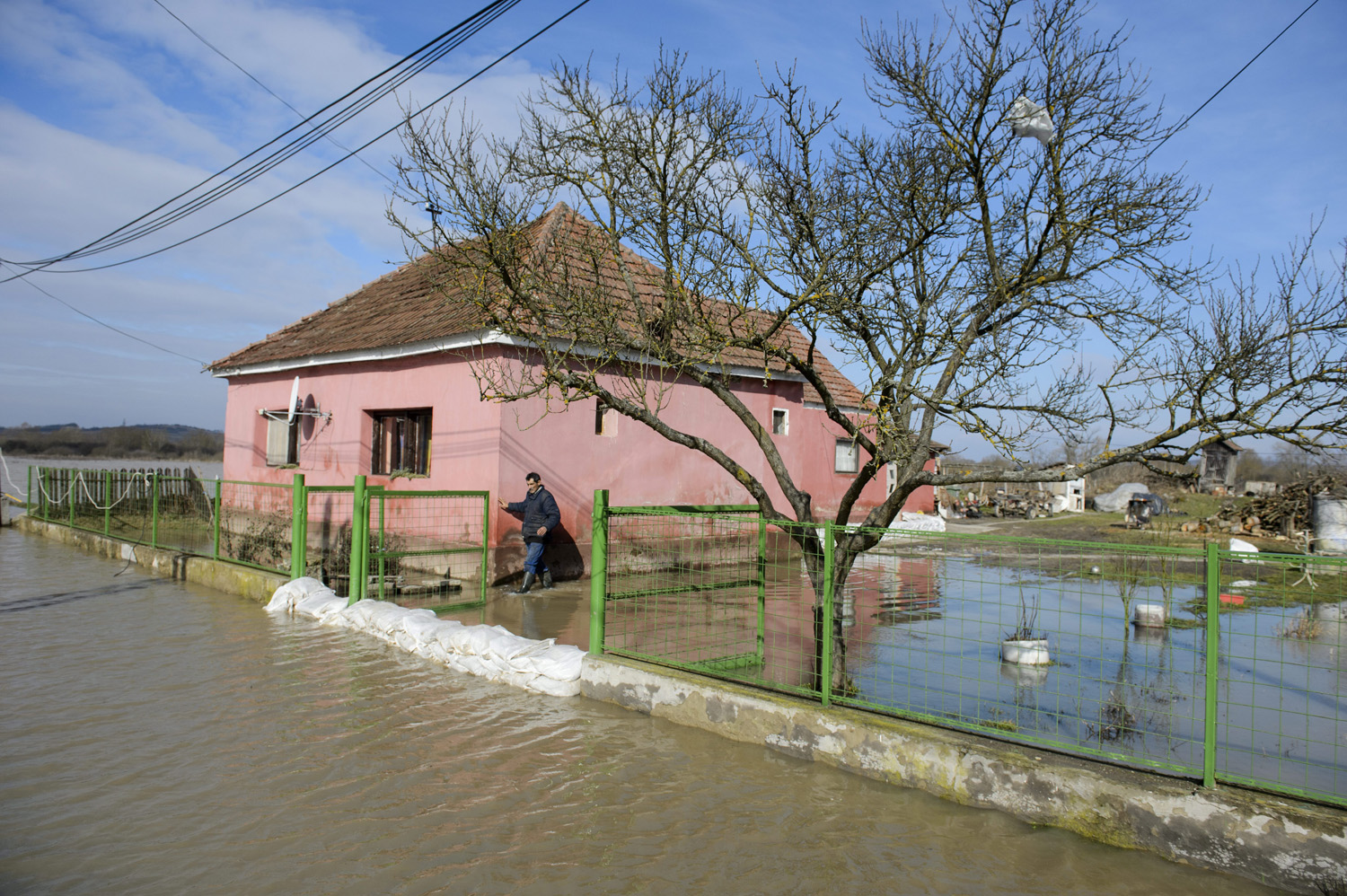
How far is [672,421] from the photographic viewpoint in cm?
1371

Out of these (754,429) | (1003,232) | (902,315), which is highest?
(1003,232)

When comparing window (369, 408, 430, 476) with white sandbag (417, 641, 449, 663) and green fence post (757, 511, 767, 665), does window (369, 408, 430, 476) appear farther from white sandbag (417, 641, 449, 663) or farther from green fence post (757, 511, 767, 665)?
green fence post (757, 511, 767, 665)

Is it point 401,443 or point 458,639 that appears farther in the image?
point 401,443

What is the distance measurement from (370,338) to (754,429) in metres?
9.00

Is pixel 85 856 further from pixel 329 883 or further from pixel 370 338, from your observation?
pixel 370 338

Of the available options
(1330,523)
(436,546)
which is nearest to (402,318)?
(436,546)

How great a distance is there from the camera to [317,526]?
43.8ft

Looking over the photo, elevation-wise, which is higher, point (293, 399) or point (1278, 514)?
point (293, 399)

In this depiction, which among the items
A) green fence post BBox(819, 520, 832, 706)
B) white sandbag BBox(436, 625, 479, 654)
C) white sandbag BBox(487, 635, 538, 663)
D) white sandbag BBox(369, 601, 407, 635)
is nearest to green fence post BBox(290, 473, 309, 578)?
white sandbag BBox(369, 601, 407, 635)

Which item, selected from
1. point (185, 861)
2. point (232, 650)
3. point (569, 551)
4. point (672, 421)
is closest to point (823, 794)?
point (185, 861)

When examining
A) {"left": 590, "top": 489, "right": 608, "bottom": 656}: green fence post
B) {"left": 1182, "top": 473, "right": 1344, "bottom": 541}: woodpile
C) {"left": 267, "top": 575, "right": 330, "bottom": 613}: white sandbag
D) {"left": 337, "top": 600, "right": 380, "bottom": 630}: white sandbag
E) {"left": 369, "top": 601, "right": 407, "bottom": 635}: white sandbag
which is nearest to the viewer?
{"left": 590, "top": 489, "right": 608, "bottom": 656}: green fence post

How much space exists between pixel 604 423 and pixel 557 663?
6.59 m

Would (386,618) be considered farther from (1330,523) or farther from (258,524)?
(1330,523)

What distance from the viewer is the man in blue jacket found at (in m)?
11.0
